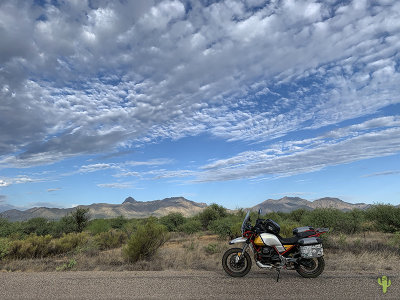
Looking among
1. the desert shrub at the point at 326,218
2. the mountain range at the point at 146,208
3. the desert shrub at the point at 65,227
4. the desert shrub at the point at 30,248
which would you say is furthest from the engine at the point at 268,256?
the mountain range at the point at 146,208

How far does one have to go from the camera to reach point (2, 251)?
11695 millimetres

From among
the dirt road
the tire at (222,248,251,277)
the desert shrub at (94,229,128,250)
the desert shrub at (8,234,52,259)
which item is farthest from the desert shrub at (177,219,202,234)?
the tire at (222,248,251,277)

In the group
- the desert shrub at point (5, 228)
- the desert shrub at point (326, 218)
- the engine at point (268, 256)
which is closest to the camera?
the engine at point (268, 256)

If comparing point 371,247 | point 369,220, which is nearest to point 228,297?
point 371,247

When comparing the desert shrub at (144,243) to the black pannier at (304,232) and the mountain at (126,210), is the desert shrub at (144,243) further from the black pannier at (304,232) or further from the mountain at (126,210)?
the mountain at (126,210)

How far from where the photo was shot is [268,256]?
24.9 ft

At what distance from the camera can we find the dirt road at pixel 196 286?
6.05 m

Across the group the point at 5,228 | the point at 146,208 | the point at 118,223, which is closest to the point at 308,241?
the point at 5,228

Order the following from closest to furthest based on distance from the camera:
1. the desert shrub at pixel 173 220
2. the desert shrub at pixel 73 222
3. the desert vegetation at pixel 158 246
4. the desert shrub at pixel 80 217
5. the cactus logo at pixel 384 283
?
1. the cactus logo at pixel 384 283
2. the desert vegetation at pixel 158 246
3. the desert shrub at pixel 73 222
4. the desert shrub at pixel 80 217
5. the desert shrub at pixel 173 220

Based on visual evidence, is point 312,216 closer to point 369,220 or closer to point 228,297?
point 369,220

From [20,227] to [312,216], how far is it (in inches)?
982

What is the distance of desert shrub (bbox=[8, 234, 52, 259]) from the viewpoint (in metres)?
12.7

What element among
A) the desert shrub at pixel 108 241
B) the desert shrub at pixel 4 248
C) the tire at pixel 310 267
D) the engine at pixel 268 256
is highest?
the engine at pixel 268 256

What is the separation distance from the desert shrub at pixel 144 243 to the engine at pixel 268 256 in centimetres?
518
